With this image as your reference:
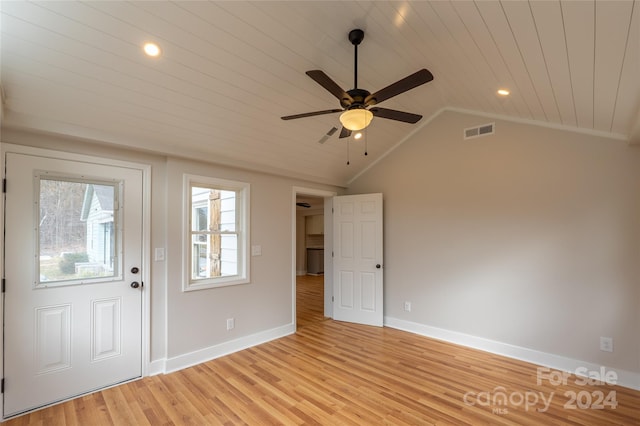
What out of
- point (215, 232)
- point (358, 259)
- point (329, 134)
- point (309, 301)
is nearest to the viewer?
point (329, 134)

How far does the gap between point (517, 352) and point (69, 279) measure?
4.80 m

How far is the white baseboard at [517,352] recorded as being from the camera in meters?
2.94

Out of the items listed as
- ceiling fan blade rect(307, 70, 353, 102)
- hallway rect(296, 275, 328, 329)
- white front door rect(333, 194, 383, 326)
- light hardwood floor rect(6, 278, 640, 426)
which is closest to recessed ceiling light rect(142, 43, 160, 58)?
ceiling fan blade rect(307, 70, 353, 102)

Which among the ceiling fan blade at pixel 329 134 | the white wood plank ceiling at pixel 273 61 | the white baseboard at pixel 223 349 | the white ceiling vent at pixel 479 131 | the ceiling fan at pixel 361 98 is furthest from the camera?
the white ceiling vent at pixel 479 131

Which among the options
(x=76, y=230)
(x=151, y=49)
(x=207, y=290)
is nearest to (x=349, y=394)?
(x=207, y=290)

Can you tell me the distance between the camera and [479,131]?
3.89m

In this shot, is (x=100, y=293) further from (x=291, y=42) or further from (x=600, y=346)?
(x=600, y=346)

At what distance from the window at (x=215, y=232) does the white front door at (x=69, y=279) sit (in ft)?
1.90

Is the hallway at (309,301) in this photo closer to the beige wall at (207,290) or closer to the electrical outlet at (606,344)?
the beige wall at (207,290)

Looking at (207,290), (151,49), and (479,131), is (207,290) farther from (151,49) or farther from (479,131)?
(479,131)

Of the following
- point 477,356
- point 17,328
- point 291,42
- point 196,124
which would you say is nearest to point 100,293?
point 17,328

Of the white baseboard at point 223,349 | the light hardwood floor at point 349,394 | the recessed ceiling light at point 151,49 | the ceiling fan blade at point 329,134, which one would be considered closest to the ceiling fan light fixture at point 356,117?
the ceiling fan blade at point 329,134

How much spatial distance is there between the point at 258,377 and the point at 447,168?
11.6 ft

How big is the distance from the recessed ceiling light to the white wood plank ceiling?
38 mm
